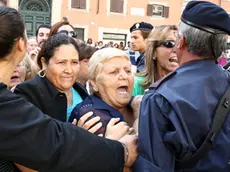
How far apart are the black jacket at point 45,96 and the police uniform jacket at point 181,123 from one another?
0.94 meters

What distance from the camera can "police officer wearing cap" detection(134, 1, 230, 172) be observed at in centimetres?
164

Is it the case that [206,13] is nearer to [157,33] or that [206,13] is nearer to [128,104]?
[128,104]

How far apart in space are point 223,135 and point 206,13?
599mm

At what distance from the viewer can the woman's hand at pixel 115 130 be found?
1888 mm

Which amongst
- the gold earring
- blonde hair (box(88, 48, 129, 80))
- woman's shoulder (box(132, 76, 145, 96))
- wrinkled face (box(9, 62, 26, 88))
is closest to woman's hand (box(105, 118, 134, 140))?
blonde hair (box(88, 48, 129, 80))

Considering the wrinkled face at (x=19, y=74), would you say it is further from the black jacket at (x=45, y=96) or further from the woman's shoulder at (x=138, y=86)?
the woman's shoulder at (x=138, y=86)

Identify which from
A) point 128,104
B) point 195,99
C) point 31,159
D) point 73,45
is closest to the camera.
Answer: point 31,159

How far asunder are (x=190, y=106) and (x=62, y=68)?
1.33 metres

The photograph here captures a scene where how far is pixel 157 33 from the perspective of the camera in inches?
121

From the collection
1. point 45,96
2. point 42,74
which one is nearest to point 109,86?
point 45,96

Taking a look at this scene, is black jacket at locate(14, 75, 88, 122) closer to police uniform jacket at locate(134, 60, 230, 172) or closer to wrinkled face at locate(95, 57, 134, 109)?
wrinkled face at locate(95, 57, 134, 109)

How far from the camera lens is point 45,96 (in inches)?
97.4

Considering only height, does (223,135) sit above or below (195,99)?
below

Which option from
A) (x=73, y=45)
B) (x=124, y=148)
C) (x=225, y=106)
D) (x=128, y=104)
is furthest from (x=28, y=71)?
(x=225, y=106)
